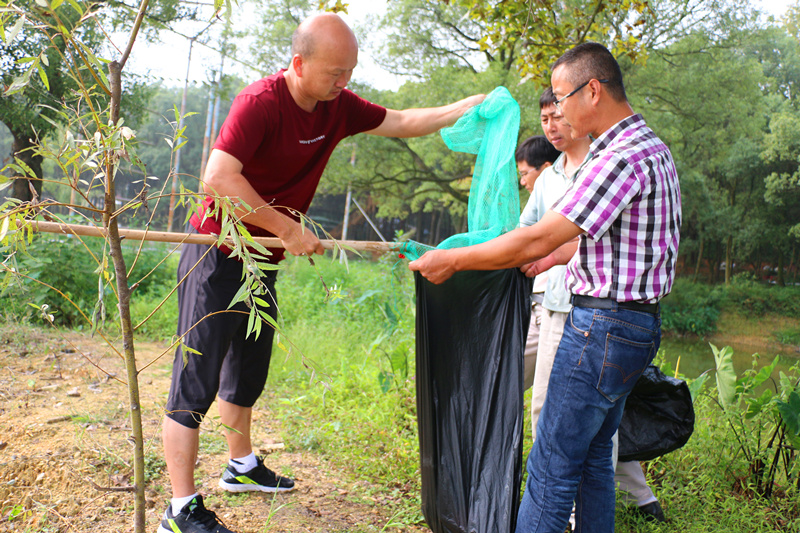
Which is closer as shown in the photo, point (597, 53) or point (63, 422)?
point (597, 53)

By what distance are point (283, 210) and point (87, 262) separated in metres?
4.65

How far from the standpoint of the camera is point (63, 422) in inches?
121

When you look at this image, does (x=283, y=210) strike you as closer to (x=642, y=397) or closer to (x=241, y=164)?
(x=241, y=164)

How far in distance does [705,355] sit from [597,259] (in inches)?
483

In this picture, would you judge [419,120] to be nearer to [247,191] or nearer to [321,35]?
[321,35]

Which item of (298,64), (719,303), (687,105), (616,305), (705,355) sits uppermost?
(687,105)

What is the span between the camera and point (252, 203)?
2.10m

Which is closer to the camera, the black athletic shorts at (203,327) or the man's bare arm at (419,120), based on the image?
Result: the black athletic shorts at (203,327)

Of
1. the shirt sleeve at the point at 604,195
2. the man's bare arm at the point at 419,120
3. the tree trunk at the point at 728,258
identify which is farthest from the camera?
the tree trunk at the point at 728,258

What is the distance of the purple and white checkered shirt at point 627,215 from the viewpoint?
1.61 m

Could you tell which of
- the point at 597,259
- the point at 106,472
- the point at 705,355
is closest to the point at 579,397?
the point at 597,259

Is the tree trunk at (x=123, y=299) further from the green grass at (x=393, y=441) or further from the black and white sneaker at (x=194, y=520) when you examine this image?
the black and white sneaker at (x=194, y=520)

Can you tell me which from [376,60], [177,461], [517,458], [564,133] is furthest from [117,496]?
[376,60]

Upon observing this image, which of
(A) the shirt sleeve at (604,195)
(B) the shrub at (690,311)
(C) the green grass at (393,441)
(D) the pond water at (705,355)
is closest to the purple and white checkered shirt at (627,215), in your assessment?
(A) the shirt sleeve at (604,195)
